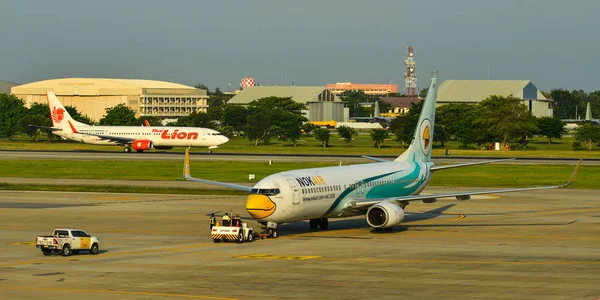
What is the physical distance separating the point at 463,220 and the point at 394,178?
7.14 m

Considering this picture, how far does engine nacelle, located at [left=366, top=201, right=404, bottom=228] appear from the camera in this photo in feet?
181

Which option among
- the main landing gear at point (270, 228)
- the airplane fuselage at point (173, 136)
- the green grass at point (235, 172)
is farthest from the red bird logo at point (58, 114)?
the main landing gear at point (270, 228)

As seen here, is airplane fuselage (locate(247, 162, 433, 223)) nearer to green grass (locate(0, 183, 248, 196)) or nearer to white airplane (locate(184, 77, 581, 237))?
white airplane (locate(184, 77, 581, 237))

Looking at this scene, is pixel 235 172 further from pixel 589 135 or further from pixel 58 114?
pixel 589 135

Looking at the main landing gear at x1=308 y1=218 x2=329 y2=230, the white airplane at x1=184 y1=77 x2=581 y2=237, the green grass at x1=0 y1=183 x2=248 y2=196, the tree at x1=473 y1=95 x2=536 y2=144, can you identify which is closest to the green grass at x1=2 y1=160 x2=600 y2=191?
the green grass at x1=0 y1=183 x2=248 y2=196

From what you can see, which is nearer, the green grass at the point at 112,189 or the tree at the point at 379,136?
the green grass at the point at 112,189

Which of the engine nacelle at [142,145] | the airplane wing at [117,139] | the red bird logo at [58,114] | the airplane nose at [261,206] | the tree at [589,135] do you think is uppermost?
the red bird logo at [58,114]

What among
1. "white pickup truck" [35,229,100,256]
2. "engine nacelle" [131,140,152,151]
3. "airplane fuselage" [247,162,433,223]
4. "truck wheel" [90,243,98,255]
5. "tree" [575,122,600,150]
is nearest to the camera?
"white pickup truck" [35,229,100,256]

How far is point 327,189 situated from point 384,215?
13.5 feet

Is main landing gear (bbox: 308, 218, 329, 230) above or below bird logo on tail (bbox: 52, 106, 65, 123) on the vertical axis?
below

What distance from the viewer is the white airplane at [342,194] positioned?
51438 millimetres

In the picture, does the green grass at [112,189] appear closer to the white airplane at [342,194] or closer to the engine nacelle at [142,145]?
the white airplane at [342,194]

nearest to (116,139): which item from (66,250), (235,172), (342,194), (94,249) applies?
(235,172)

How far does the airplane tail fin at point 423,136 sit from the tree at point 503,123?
4550 inches
